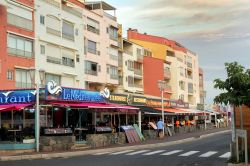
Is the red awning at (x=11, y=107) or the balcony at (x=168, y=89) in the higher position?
the balcony at (x=168, y=89)

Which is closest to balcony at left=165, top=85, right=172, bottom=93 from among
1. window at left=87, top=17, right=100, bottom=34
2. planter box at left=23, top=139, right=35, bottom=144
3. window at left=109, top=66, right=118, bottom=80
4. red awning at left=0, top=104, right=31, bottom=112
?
window at left=109, top=66, right=118, bottom=80

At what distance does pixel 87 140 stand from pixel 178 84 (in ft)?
232

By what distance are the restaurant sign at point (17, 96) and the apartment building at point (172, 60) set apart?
64.4m

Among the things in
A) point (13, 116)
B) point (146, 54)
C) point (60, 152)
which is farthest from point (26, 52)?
point (146, 54)

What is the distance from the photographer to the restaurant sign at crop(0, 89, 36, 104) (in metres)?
32.3

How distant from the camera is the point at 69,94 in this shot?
36.2m

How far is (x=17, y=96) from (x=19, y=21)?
1777cm

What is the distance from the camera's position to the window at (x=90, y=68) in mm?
63928

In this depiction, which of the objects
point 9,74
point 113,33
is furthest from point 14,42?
point 113,33

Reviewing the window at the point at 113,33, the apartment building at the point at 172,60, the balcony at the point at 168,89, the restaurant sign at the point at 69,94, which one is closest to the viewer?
the restaurant sign at the point at 69,94

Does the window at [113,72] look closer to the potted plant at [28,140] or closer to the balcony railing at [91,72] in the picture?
the balcony railing at [91,72]

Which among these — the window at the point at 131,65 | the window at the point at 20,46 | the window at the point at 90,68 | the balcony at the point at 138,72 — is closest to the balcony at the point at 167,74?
the balcony at the point at 138,72

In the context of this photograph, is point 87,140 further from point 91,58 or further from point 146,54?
point 146,54

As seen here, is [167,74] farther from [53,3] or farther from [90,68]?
[53,3]
